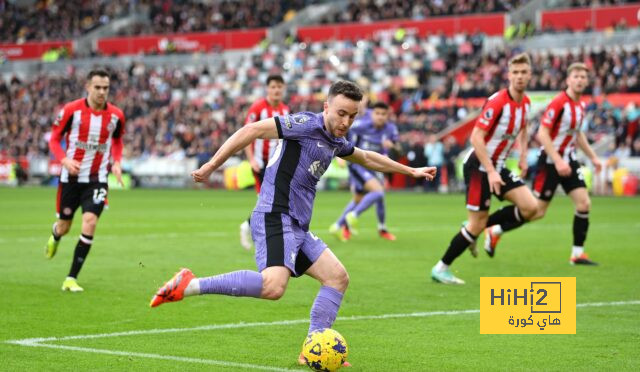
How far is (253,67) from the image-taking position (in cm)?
5212

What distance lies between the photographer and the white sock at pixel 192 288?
6680 mm

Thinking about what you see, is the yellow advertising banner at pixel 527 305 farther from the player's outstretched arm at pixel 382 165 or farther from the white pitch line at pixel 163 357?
the white pitch line at pixel 163 357

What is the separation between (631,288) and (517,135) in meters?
2.16

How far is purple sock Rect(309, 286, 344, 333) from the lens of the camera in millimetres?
7234

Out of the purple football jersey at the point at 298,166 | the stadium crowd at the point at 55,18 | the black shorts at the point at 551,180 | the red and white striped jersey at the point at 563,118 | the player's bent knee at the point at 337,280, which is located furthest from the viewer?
the stadium crowd at the point at 55,18

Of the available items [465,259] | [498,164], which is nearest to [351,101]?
[498,164]

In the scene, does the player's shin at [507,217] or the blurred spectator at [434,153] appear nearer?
the player's shin at [507,217]

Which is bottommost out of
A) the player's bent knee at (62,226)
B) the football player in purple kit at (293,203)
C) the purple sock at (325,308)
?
the player's bent knee at (62,226)

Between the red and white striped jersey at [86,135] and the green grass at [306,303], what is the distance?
1.24 metres

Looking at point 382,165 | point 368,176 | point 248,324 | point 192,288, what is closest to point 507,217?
point 248,324

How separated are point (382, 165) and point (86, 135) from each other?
4.83 m

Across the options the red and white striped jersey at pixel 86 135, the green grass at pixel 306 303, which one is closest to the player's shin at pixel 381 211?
the green grass at pixel 306 303

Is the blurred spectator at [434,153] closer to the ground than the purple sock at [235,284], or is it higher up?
closer to the ground

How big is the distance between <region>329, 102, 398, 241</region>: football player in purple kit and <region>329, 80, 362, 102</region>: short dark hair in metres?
10.3
